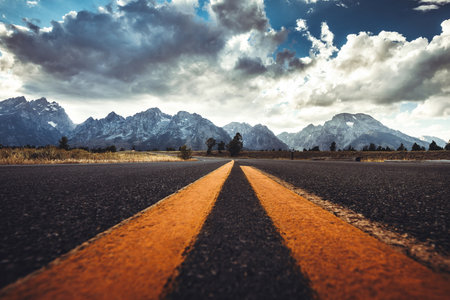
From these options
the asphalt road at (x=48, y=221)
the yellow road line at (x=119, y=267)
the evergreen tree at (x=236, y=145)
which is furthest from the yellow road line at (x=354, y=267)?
the evergreen tree at (x=236, y=145)

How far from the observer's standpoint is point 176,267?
1023mm

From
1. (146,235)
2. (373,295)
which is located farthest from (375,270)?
(146,235)

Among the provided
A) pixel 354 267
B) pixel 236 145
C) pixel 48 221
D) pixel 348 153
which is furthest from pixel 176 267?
pixel 236 145

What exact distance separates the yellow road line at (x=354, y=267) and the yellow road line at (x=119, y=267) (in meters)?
0.76

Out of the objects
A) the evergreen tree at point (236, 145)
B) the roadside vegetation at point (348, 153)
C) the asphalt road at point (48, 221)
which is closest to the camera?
the asphalt road at point (48, 221)

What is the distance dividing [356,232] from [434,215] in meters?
1.37

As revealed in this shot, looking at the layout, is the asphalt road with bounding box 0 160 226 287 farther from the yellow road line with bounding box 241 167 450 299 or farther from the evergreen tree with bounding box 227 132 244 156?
the evergreen tree with bounding box 227 132 244 156

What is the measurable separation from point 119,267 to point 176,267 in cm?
31

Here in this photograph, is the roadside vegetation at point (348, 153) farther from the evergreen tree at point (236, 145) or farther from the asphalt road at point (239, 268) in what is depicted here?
the asphalt road at point (239, 268)

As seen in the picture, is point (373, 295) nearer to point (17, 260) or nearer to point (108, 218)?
point (17, 260)

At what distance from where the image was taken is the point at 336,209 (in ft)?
7.97

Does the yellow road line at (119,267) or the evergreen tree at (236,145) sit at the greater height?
the evergreen tree at (236,145)

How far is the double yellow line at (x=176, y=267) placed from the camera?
85 centimetres

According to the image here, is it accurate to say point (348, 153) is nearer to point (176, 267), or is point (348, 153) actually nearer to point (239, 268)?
point (239, 268)
